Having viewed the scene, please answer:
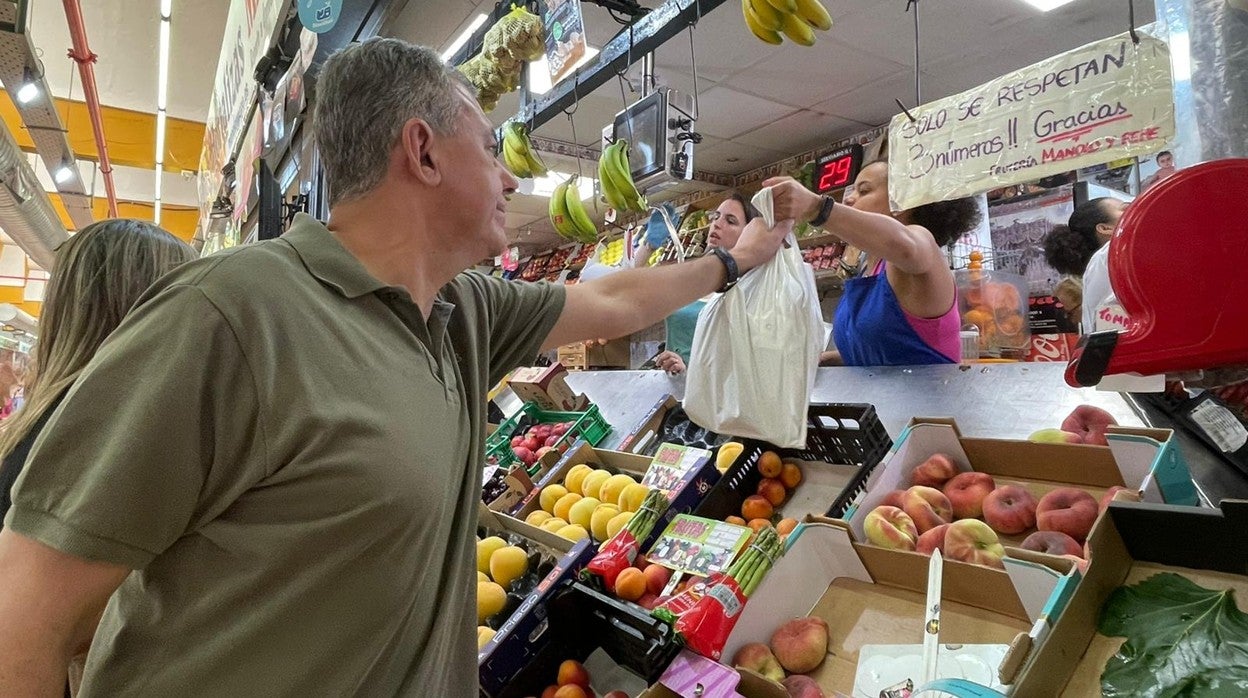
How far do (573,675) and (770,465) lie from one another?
2.57 ft

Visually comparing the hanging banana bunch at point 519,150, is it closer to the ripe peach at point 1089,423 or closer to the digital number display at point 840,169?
the digital number display at point 840,169

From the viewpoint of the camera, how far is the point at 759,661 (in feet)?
4.30

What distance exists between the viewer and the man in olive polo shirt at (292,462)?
0.70 metres

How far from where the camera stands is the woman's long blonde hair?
1529mm

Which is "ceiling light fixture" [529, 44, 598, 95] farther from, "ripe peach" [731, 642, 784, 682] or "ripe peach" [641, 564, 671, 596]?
"ripe peach" [731, 642, 784, 682]

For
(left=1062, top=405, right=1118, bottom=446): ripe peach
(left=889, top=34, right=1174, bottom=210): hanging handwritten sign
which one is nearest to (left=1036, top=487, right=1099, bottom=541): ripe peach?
(left=1062, top=405, right=1118, bottom=446): ripe peach

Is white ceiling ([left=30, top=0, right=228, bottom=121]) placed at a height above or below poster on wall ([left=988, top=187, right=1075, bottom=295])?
above

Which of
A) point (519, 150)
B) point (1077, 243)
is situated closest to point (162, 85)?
point (519, 150)

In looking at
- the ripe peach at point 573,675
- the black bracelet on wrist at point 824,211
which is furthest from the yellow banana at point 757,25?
the ripe peach at point 573,675

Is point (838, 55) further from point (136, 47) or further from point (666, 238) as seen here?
point (136, 47)

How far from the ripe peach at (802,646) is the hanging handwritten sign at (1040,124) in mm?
1231

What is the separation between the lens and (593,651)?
1628mm

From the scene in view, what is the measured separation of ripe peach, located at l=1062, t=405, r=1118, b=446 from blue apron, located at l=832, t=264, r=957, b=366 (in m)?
Result: 0.60

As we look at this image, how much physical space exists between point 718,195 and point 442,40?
4111mm
